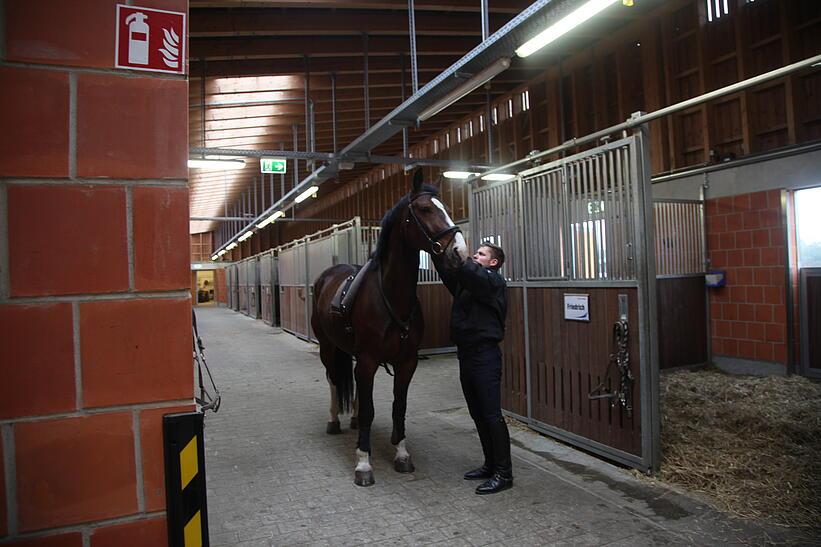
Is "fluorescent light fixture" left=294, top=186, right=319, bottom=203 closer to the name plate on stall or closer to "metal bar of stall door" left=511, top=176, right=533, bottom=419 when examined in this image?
"metal bar of stall door" left=511, top=176, right=533, bottom=419

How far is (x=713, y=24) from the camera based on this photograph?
312 inches

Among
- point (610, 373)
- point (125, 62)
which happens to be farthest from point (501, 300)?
point (125, 62)

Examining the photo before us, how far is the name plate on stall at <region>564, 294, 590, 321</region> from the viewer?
13.5 feet

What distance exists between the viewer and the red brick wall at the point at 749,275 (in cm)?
670

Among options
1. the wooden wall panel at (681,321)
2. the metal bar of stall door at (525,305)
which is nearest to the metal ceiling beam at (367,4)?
the metal bar of stall door at (525,305)

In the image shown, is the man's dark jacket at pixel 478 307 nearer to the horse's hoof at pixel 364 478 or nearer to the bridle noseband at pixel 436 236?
the bridle noseband at pixel 436 236

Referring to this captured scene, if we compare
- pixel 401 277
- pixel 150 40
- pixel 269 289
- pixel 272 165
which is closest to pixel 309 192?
pixel 272 165

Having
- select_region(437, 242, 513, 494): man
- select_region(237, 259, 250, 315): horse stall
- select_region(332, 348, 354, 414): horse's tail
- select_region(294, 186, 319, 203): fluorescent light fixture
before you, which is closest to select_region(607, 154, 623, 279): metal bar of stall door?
select_region(437, 242, 513, 494): man

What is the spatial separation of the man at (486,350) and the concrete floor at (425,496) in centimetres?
26

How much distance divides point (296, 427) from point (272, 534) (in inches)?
89.4

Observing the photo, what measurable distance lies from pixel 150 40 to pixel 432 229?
2.09 meters

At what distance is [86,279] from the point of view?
1373mm

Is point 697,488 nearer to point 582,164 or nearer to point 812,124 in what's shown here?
point 582,164

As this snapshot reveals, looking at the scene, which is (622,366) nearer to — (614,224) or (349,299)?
(614,224)
